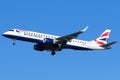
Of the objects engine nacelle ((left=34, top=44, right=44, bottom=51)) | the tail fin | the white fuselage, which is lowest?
engine nacelle ((left=34, top=44, right=44, bottom=51))

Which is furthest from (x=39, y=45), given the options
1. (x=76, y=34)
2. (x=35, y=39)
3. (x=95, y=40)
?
(x=95, y=40)

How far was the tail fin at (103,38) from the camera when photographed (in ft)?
491

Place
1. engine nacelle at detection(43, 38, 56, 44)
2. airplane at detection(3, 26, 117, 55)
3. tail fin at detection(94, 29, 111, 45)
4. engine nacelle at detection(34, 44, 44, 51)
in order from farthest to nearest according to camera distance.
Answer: tail fin at detection(94, 29, 111, 45), engine nacelle at detection(34, 44, 44, 51), engine nacelle at detection(43, 38, 56, 44), airplane at detection(3, 26, 117, 55)

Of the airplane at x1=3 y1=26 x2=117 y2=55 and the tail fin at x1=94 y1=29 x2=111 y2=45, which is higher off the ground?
the tail fin at x1=94 y1=29 x2=111 y2=45

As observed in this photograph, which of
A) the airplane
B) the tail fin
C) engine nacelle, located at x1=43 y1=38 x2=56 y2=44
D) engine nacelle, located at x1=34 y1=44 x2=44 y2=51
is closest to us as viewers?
the airplane

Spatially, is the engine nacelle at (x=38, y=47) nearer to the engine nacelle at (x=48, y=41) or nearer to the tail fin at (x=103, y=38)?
the engine nacelle at (x=48, y=41)

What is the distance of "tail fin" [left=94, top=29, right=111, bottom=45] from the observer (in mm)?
149625

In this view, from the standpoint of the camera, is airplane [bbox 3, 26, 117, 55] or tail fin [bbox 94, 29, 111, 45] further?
tail fin [bbox 94, 29, 111, 45]

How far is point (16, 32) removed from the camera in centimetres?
13388

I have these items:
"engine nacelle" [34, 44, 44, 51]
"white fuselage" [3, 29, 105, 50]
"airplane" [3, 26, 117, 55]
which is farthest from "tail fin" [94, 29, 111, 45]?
"engine nacelle" [34, 44, 44, 51]

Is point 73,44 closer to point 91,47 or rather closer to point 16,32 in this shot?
point 91,47

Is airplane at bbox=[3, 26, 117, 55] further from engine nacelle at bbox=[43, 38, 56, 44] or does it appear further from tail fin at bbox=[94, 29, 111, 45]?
tail fin at bbox=[94, 29, 111, 45]

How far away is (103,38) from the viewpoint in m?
152

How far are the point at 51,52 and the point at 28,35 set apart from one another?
8665 mm
